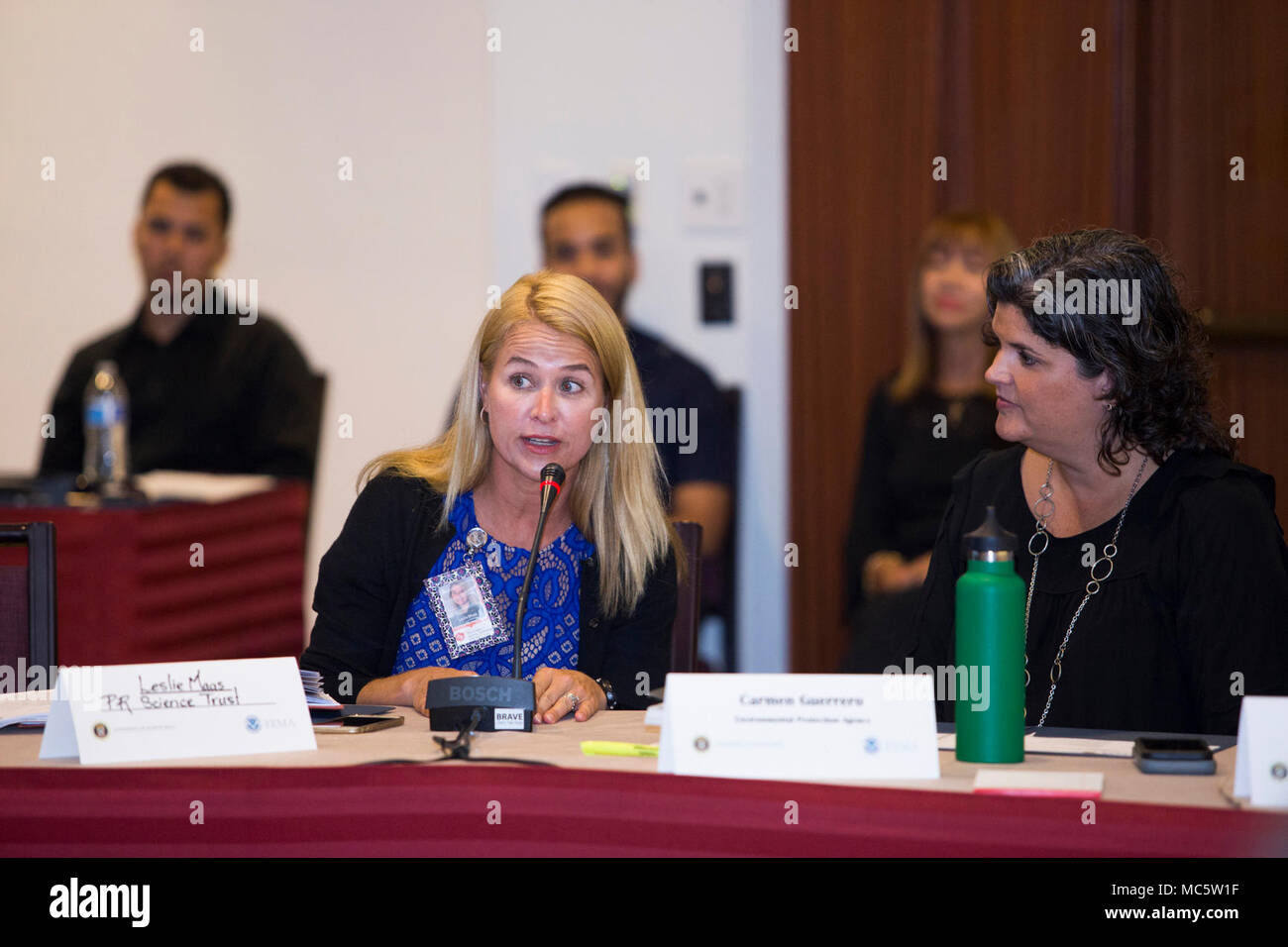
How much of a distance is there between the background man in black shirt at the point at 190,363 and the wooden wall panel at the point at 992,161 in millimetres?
1596

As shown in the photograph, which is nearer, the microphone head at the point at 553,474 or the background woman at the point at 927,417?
the microphone head at the point at 553,474

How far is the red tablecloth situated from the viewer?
3.94 ft

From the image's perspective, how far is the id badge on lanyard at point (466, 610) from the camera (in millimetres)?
1909

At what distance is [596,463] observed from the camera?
6.66ft

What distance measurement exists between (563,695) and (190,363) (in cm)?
302

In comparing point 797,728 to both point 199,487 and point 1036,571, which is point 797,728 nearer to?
point 1036,571

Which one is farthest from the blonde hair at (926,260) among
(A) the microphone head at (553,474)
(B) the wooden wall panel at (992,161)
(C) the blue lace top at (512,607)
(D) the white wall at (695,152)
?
(A) the microphone head at (553,474)

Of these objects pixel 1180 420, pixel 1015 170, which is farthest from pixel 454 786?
pixel 1015 170

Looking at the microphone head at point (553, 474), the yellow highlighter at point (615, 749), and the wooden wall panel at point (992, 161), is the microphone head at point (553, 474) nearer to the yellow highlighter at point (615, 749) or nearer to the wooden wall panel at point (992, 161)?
the yellow highlighter at point (615, 749)

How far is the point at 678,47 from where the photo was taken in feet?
12.2

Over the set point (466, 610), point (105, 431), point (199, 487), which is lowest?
point (466, 610)

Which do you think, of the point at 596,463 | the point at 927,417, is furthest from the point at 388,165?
the point at 596,463
